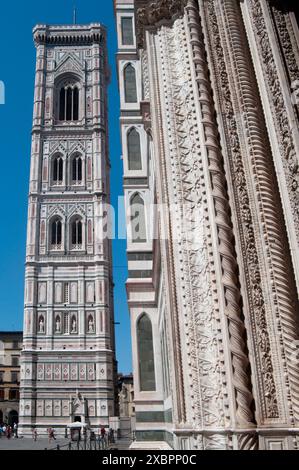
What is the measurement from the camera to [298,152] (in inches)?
146

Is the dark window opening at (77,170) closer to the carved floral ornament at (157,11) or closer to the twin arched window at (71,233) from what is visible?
the twin arched window at (71,233)

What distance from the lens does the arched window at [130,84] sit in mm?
12016

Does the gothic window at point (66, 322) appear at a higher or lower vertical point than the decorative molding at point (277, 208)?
higher

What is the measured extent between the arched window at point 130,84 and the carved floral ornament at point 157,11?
21.2 ft

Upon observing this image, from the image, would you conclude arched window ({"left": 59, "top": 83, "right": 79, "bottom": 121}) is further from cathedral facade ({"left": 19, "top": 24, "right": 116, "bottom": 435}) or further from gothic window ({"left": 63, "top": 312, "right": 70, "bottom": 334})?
gothic window ({"left": 63, "top": 312, "right": 70, "bottom": 334})

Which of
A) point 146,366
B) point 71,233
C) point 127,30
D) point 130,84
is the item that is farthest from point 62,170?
point 146,366

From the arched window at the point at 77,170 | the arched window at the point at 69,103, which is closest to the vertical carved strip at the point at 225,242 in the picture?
the arched window at the point at 77,170

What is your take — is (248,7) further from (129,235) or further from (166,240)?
(129,235)

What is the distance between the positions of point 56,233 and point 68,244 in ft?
4.91

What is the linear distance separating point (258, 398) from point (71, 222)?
36905 mm

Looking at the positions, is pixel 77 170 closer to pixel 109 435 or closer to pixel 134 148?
pixel 109 435

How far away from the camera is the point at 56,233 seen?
39312 mm
